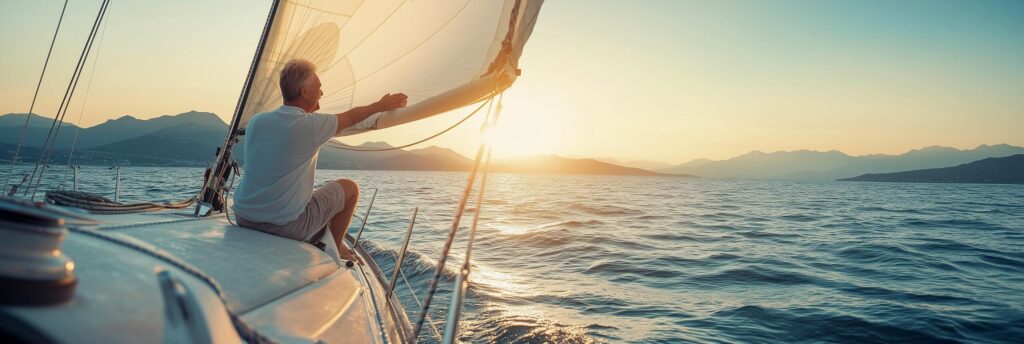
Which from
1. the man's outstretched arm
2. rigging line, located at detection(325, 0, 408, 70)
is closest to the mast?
rigging line, located at detection(325, 0, 408, 70)

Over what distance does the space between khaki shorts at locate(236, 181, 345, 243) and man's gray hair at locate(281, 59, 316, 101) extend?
0.69m

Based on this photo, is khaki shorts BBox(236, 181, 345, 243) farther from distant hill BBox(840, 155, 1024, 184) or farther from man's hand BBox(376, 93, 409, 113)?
distant hill BBox(840, 155, 1024, 184)

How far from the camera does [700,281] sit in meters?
7.13

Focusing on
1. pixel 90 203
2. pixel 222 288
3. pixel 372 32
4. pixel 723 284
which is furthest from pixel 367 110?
pixel 723 284

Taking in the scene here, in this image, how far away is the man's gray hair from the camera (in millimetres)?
3080

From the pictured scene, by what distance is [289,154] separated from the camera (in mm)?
2990

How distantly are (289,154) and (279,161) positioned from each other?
7 cm

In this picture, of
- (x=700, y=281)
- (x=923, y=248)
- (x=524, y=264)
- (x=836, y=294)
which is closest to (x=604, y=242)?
(x=524, y=264)

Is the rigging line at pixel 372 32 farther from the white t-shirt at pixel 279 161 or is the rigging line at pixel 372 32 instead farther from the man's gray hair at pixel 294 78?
the white t-shirt at pixel 279 161

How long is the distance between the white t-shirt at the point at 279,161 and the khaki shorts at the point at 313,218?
5cm

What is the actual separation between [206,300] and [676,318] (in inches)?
193

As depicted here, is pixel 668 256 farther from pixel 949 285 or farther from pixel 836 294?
pixel 949 285

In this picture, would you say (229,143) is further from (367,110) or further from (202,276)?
(202,276)

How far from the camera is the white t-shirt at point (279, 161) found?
295 centimetres
